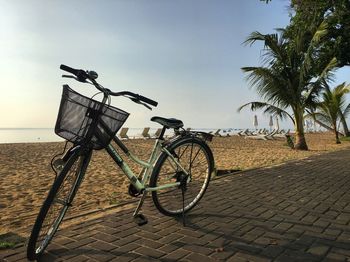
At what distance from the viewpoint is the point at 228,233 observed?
3.98 metres

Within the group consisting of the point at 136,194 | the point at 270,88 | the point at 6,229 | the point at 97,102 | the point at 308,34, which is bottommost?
the point at 6,229

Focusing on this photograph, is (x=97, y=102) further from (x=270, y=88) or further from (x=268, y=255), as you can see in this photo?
(x=270, y=88)

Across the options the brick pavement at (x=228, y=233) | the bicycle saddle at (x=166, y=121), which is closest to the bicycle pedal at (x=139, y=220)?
the brick pavement at (x=228, y=233)

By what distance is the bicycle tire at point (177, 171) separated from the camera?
4.29 m

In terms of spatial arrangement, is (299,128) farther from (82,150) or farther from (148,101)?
(82,150)

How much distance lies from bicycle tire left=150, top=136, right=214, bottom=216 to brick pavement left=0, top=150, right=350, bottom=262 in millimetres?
176

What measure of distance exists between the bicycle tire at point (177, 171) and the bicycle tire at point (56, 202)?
0.97m

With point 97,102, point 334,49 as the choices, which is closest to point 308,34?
point 334,49

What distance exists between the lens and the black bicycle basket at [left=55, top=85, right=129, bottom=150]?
3.21m

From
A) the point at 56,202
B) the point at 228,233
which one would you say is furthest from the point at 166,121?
the point at 56,202

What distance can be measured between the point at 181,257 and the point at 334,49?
45.2ft

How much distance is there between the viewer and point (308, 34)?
645 inches

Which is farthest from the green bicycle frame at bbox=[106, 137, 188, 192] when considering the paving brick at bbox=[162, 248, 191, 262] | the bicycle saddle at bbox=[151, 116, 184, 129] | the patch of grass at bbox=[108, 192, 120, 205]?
the patch of grass at bbox=[108, 192, 120, 205]

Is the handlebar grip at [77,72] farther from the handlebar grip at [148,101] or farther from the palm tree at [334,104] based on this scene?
the palm tree at [334,104]
